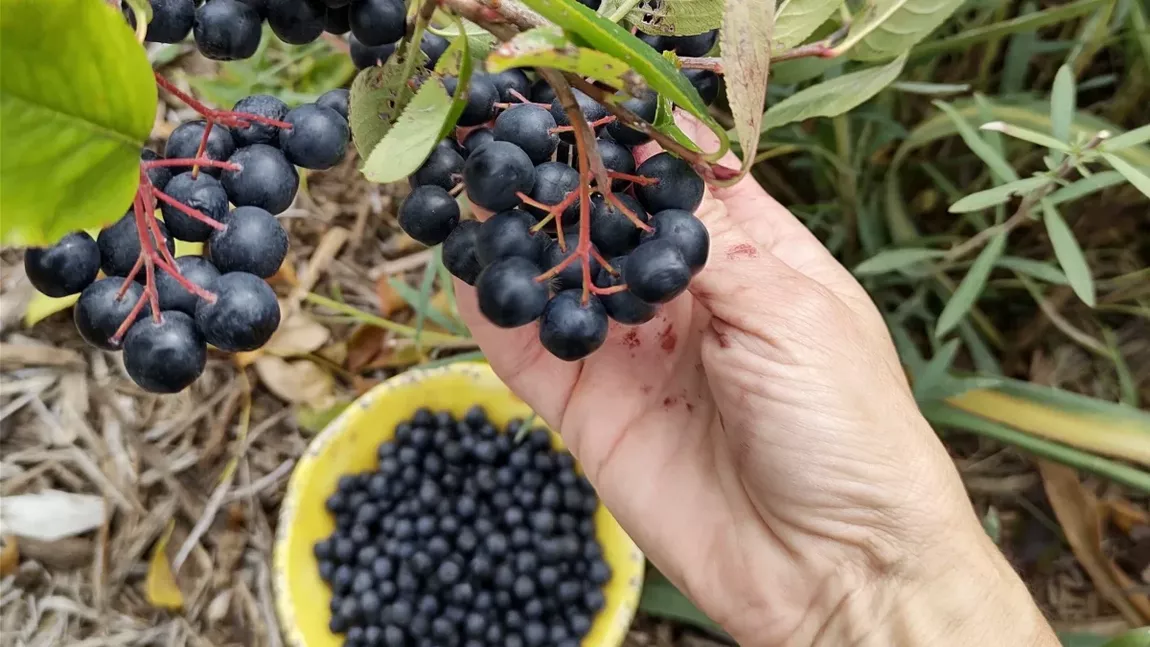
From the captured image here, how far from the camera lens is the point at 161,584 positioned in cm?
120

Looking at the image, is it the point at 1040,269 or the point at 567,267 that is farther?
the point at 1040,269

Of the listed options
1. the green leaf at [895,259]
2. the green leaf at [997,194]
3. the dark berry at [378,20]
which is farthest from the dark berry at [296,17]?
the green leaf at [895,259]

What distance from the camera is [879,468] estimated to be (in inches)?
27.4

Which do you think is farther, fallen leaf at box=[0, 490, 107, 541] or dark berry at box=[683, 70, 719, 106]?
fallen leaf at box=[0, 490, 107, 541]

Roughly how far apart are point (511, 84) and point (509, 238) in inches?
5.4

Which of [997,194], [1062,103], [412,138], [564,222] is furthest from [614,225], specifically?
[1062,103]

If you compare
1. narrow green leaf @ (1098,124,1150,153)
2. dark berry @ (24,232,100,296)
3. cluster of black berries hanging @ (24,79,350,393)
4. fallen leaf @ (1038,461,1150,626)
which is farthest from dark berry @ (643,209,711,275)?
fallen leaf @ (1038,461,1150,626)

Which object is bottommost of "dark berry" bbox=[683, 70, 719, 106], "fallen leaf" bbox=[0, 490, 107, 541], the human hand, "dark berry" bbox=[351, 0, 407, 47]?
"fallen leaf" bbox=[0, 490, 107, 541]

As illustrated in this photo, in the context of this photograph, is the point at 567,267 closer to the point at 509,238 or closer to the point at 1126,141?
the point at 509,238

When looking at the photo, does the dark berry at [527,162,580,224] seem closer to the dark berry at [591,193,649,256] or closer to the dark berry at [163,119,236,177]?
the dark berry at [591,193,649,256]

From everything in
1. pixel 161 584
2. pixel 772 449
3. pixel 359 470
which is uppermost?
pixel 772 449

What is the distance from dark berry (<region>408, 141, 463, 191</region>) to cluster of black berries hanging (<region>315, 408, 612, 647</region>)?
800mm

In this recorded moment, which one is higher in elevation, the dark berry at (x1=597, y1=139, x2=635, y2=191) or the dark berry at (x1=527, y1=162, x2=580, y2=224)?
the dark berry at (x1=597, y1=139, x2=635, y2=191)

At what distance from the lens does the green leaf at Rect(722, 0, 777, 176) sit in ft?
1.22
